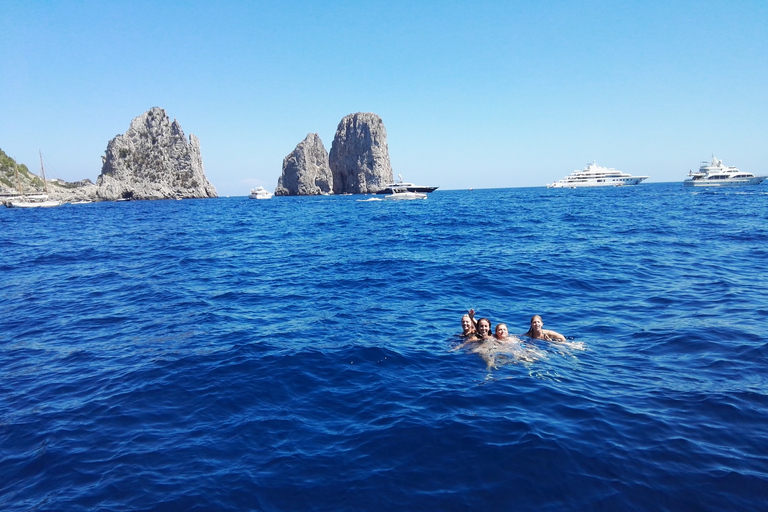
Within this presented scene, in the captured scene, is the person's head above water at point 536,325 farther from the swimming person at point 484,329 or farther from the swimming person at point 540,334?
the swimming person at point 484,329

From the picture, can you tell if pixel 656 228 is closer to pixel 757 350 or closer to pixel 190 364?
→ pixel 757 350

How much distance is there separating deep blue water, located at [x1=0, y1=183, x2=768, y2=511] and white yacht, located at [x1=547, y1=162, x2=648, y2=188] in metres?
127

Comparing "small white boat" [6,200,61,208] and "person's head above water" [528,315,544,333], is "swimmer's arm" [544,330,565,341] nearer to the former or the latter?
"person's head above water" [528,315,544,333]

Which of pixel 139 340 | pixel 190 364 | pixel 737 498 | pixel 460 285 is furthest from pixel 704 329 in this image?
pixel 139 340

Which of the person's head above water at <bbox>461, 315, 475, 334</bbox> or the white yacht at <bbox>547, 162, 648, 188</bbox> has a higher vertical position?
the white yacht at <bbox>547, 162, 648, 188</bbox>

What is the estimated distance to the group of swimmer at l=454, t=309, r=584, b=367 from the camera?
873 centimetres

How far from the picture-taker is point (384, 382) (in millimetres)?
7699

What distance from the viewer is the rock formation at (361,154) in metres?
163

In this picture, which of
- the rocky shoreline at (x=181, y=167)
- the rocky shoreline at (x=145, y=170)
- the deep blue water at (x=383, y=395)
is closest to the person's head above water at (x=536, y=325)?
the deep blue water at (x=383, y=395)

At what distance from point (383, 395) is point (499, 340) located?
10.9 feet

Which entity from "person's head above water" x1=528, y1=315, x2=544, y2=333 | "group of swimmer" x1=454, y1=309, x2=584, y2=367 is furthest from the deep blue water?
"person's head above water" x1=528, y1=315, x2=544, y2=333

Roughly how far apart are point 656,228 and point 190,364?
30921 millimetres

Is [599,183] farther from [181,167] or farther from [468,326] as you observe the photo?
[468,326]

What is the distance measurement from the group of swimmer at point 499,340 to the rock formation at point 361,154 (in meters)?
152
